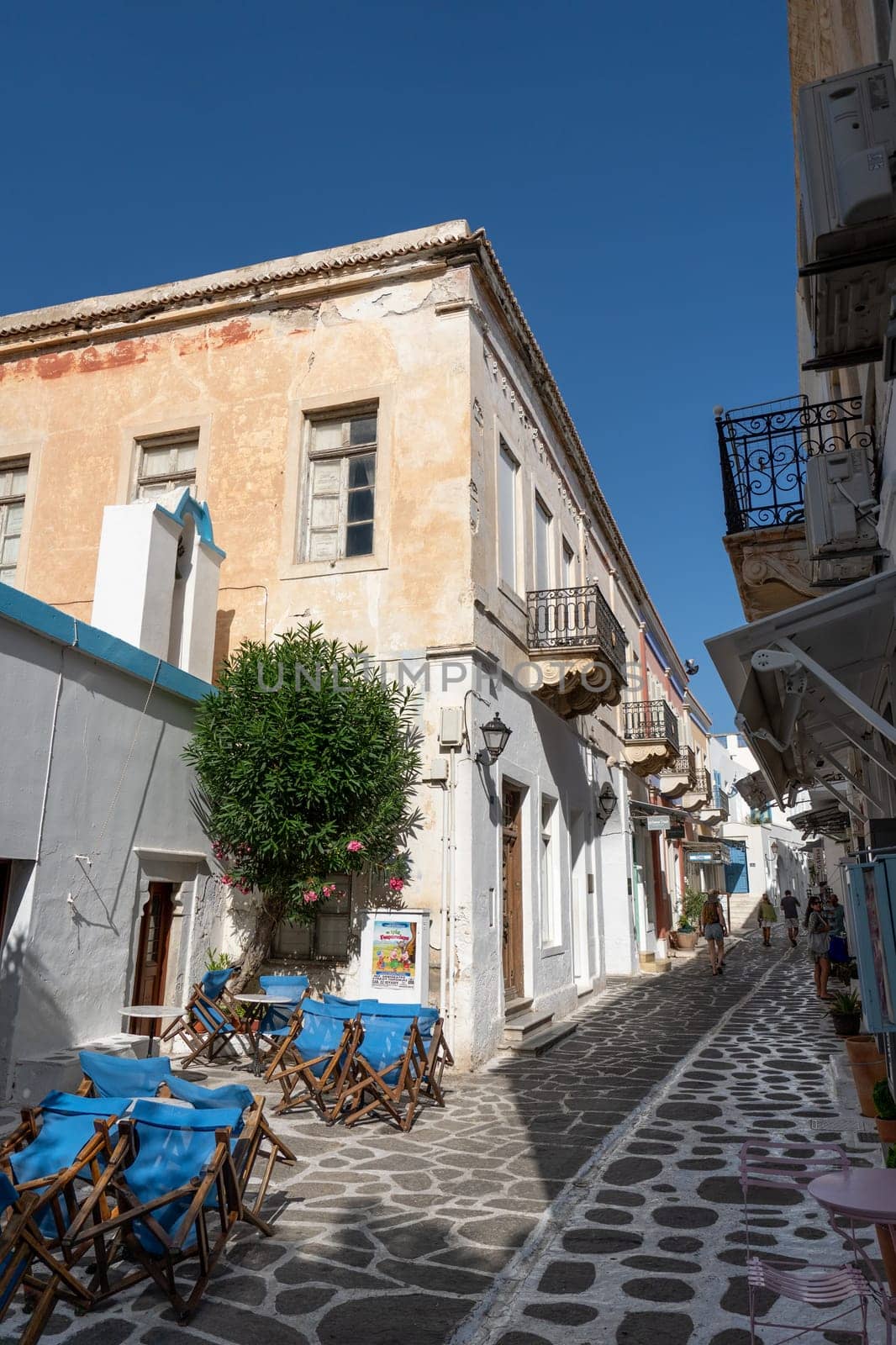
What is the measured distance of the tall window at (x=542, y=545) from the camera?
13140 mm

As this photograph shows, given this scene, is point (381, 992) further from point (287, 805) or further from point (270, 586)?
point (270, 586)

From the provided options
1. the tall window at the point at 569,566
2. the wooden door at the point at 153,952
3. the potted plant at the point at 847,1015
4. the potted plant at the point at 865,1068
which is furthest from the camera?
the tall window at the point at 569,566

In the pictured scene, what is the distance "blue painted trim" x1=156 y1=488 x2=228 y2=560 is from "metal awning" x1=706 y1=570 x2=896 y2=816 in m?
6.28

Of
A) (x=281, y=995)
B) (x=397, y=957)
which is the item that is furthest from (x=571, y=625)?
(x=281, y=995)

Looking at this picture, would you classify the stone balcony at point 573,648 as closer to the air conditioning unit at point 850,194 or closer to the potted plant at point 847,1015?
the potted plant at point 847,1015

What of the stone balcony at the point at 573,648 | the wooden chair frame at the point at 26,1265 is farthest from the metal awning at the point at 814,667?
the stone balcony at the point at 573,648

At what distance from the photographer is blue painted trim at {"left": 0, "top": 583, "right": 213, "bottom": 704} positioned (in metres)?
6.86

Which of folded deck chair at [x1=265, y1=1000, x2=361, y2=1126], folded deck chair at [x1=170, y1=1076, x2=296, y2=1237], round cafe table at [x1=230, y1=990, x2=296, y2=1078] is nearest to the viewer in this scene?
folded deck chair at [x1=170, y1=1076, x2=296, y2=1237]

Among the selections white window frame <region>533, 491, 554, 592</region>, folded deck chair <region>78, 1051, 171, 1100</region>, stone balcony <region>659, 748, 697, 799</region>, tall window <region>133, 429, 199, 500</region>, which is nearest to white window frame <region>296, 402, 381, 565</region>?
tall window <region>133, 429, 199, 500</region>

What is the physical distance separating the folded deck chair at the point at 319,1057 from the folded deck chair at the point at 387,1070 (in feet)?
0.32

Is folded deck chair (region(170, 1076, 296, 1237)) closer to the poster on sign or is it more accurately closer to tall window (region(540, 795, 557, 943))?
the poster on sign

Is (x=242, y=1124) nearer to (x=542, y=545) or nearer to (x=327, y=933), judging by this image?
(x=327, y=933)

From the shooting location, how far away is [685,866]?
29.2m

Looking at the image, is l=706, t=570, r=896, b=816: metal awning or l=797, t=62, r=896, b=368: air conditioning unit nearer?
l=797, t=62, r=896, b=368: air conditioning unit
